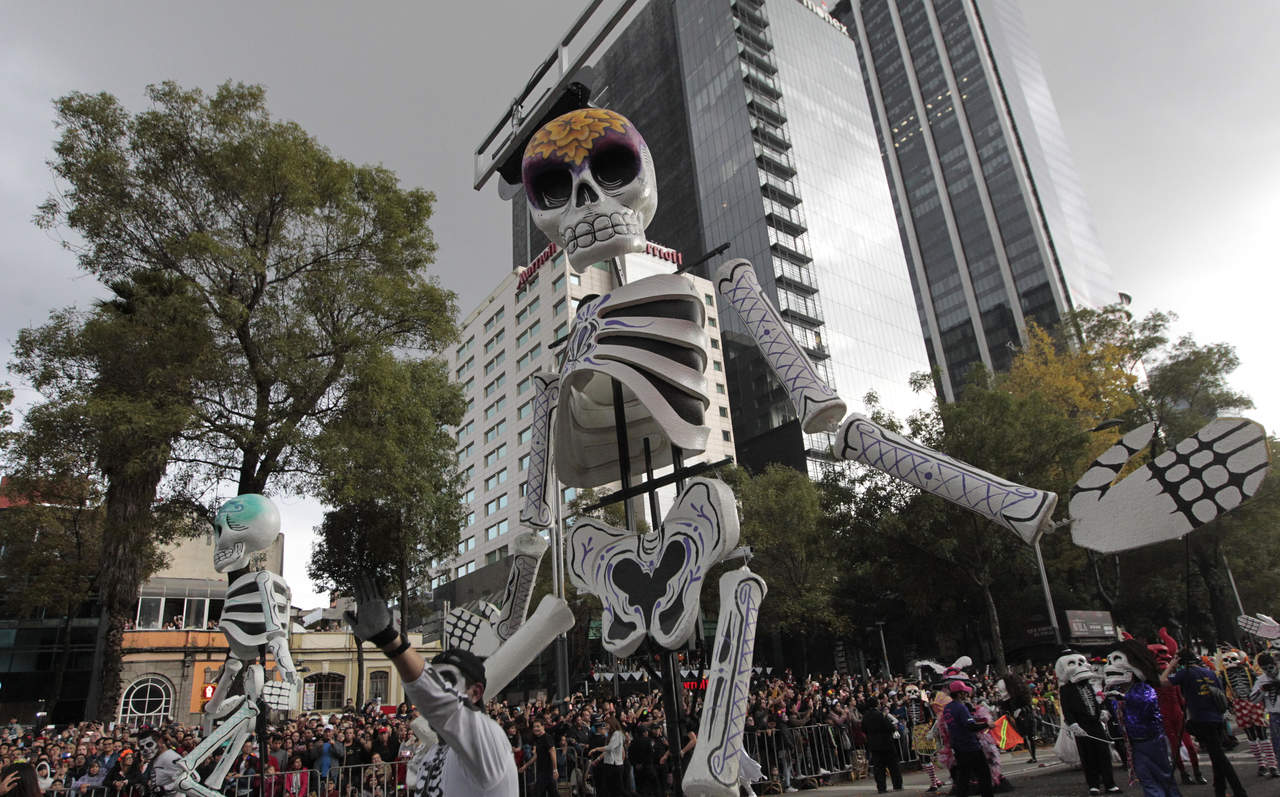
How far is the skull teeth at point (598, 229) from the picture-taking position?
5547 mm

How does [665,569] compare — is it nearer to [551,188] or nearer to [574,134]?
[551,188]

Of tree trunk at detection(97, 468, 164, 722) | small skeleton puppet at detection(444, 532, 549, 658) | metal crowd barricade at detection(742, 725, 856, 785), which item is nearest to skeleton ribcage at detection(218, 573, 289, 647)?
small skeleton puppet at detection(444, 532, 549, 658)

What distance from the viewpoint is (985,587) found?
18.2 meters

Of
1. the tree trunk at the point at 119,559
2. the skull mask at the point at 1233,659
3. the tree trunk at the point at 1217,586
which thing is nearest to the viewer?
the skull mask at the point at 1233,659

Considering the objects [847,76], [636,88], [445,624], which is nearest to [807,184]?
[847,76]

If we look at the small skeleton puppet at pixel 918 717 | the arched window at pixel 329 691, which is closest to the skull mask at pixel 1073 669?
the small skeleton puppet at pixel 918 717

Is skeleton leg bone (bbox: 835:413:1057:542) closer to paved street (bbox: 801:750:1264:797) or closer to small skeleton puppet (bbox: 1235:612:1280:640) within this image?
paved street (bbox: 801:750:1264:797)

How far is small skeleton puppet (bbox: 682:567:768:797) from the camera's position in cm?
396

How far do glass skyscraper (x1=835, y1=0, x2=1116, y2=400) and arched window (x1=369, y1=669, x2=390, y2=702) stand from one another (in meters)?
59.2

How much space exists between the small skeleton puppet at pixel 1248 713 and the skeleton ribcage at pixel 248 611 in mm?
10501

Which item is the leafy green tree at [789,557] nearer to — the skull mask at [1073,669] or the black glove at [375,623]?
the skull mask at [1073,669]

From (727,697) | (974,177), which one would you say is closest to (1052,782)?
(727,697)

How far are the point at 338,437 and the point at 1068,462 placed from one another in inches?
647

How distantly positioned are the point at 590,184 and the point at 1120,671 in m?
6.14
